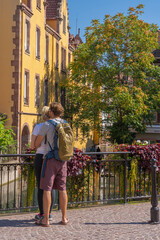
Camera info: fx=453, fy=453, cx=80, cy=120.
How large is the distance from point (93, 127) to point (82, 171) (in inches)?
967

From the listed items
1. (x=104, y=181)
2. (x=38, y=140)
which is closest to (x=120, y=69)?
(x=104, y=181)

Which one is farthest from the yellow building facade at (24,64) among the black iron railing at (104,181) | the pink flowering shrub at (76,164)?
the pink flowering shrub at (76,164)

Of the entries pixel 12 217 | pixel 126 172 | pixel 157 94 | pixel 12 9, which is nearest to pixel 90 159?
pixel 126 172

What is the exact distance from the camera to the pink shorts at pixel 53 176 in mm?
7531

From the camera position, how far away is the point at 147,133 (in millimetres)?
44219

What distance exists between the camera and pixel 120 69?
1277 inches

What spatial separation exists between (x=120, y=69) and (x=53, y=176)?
2549 centimetres

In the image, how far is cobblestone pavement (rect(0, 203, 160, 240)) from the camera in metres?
6.92

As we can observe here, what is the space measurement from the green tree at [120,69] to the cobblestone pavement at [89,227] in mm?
21992

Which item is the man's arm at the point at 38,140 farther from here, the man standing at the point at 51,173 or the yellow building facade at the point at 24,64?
the yellow building facade at the point at 24,64

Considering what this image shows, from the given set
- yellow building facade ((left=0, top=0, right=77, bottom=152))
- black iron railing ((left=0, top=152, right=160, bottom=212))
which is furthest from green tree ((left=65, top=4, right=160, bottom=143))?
black iron railing ((left=0, top=152, right=160, bottom=212))

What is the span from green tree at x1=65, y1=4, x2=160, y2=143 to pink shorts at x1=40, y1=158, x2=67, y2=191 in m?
23.2

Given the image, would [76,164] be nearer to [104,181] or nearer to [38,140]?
[104,181]

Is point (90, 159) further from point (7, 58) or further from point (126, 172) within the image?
point (7, 58)
